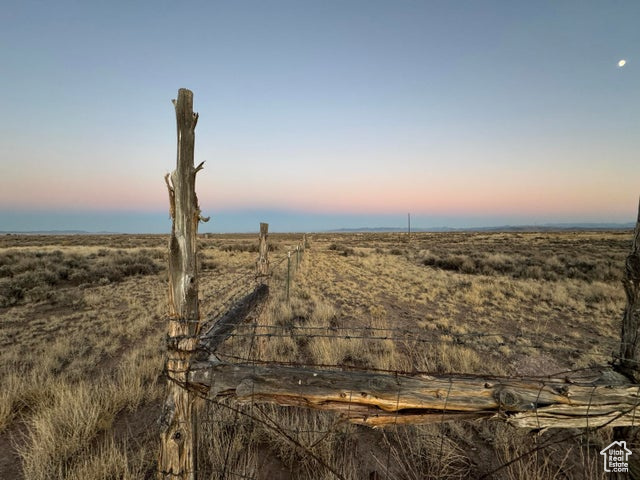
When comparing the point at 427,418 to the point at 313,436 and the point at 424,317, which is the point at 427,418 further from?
the point at 424,317

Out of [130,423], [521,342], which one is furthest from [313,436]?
[521,342]

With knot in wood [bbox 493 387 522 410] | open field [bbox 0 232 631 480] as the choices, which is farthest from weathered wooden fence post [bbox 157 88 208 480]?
knot in wood [bbox 493 387 522 410]

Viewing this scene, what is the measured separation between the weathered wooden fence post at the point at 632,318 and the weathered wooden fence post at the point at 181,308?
3306 millimetres

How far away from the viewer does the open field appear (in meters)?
3.22

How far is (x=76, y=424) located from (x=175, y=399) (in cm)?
244

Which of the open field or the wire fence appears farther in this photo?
the open field

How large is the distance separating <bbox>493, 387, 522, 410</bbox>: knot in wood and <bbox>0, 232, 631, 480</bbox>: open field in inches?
35.4

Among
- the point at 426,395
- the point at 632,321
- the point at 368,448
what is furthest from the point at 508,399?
the point at 368,448

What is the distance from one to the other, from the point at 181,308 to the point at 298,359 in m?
4.33

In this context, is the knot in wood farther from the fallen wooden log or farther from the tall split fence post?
the tall split fence post

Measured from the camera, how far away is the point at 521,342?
7668 millimetres

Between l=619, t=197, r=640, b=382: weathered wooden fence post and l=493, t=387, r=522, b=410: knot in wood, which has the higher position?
l=619, t=197, r=640, b=382: weathered wooden fence post

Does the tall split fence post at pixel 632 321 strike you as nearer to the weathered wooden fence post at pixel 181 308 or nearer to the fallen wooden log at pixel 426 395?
the fallen wooden log at pixel 426 395

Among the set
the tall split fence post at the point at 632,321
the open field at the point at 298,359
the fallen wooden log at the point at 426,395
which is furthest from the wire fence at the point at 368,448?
the tall split fence post at the point at 632,321
